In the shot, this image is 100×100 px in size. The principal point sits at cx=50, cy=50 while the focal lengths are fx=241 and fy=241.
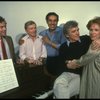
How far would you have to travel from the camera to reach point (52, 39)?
3270 mm

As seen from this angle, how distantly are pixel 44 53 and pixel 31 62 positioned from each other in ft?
1.31

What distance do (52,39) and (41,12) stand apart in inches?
28.9

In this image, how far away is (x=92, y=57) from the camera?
7.45 feet

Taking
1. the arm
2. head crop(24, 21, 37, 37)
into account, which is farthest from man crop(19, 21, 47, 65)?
the arm

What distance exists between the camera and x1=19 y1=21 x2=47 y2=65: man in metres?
2.88

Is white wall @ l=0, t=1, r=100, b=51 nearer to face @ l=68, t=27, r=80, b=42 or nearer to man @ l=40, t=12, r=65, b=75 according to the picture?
man @ l=40, t=12, r=65, b=75

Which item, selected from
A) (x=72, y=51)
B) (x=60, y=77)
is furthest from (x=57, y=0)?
(x=60, y=77)

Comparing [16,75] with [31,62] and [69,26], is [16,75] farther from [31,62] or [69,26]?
[69,26]

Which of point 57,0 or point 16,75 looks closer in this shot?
point 16,75

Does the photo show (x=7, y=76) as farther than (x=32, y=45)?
No

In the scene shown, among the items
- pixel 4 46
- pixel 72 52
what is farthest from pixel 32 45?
pixel 72 52

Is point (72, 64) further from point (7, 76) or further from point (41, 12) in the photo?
point (41, 12)

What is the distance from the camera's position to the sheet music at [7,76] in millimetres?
2053

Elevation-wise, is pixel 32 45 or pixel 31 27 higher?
pixel 31 27
